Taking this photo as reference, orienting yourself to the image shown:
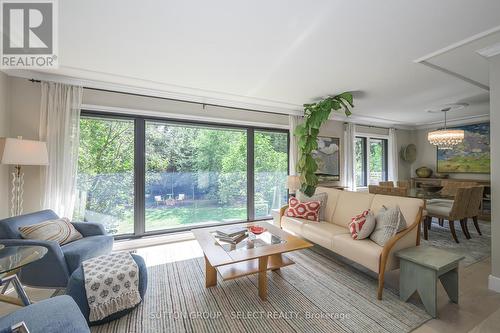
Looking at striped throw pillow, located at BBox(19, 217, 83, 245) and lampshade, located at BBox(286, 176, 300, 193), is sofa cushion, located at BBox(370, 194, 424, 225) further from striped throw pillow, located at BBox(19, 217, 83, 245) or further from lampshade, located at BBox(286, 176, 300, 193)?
striped throw pillow, located at BBox(19, 217, 83, 245)

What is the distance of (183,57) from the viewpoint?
7.83 feet

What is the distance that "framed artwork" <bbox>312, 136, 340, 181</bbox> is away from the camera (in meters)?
5.00

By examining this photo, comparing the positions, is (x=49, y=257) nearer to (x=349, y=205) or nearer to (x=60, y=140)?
(x=60, y=140)

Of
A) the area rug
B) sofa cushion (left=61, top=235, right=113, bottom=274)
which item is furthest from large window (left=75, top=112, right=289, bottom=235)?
the area rug

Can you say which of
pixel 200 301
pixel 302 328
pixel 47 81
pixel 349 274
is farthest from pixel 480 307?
pixel 47 81

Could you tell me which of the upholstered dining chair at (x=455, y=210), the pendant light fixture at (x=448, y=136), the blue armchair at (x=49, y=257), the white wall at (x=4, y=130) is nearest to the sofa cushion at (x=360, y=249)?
the upholstered dining chair at (x=455, y=210)

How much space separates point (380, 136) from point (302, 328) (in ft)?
19.0

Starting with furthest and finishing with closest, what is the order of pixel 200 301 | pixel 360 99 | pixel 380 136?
pixel 380 136 → pixel 360 99 → pixel 200 301

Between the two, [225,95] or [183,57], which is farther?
[225,95]

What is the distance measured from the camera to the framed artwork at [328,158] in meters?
5.00

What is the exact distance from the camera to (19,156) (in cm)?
219

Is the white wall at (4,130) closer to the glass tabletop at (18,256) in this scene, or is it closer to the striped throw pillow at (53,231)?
the striped throw pillow at (53,231)

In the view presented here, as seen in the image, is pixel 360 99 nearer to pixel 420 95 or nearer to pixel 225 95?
pixel 420 95

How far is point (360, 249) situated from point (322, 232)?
572 mm
